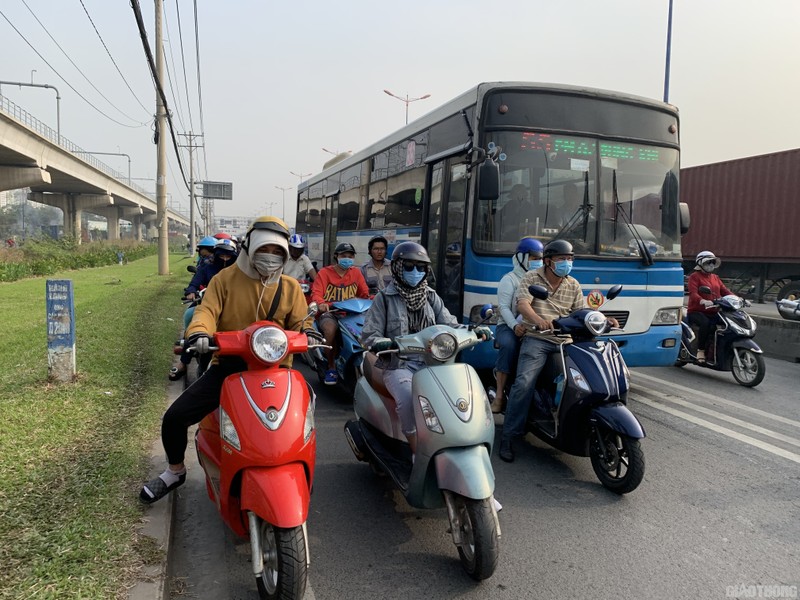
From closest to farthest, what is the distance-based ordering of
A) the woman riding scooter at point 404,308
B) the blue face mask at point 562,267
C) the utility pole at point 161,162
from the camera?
the woman riding scooter at point 404,308, the blue face mask at point 562,267, the utility pole at point 161,162

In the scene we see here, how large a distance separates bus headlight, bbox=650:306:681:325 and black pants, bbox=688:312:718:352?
1605mm

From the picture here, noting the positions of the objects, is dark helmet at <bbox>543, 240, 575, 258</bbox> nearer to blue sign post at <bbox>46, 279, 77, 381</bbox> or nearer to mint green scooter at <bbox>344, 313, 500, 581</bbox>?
mint green scooter at <bbox>344, 313, 500, 581</bbox>

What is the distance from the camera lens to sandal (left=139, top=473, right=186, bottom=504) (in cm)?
335

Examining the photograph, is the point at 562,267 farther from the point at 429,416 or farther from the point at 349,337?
the point at 349,337

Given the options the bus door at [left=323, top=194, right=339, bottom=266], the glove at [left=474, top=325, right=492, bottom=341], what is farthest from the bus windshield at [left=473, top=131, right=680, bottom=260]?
the bus door at [left=323, top=194, right=339, bottom=266]

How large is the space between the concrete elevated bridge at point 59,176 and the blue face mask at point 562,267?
2048 cm

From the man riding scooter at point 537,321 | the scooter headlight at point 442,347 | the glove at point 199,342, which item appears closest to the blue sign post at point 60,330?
the glove at point 199,342

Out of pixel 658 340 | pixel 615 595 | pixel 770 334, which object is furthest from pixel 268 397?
pixel 770 334

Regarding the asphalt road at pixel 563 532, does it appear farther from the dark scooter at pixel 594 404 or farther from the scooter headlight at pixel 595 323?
the scooter headlight at pixel 595 323

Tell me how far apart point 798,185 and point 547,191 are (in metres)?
13.1

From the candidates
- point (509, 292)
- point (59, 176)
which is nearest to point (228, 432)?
point (509, 292)

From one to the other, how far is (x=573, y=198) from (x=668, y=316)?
1.69 m

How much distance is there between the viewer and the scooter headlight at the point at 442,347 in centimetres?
318

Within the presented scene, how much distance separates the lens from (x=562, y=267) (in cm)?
466
